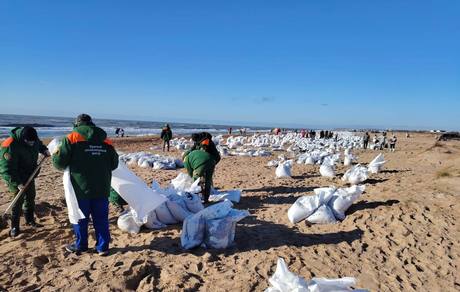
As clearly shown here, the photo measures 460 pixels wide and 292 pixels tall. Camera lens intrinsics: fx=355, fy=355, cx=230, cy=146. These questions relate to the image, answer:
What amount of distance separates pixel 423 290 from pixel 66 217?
4.70m

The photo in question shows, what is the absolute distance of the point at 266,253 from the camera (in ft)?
12.8

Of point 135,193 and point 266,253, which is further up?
point 135,193

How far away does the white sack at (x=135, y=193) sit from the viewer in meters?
4.12

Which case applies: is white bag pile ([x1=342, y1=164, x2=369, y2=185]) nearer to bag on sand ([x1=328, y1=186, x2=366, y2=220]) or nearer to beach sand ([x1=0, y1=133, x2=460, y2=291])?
beach sand ([x1=0, y1=133, x2=460, y2=291])

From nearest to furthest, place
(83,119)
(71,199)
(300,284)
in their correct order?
(300,284), (71,199), (83,119)

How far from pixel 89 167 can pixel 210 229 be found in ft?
4.69

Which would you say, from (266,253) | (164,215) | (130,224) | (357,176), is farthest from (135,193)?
(357,176)

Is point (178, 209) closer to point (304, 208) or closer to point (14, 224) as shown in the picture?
point (304, 208)

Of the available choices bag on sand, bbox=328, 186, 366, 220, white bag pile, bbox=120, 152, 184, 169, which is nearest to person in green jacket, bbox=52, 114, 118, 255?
bag on sand, bbox=328, 186, 366, 220

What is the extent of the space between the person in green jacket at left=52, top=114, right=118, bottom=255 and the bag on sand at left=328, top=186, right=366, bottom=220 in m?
3.16

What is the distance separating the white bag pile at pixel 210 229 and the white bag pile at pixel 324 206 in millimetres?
1327

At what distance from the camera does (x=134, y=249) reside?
389 cm

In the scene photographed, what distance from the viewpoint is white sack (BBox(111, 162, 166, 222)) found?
412cm

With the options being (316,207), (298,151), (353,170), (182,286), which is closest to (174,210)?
(182,286)
